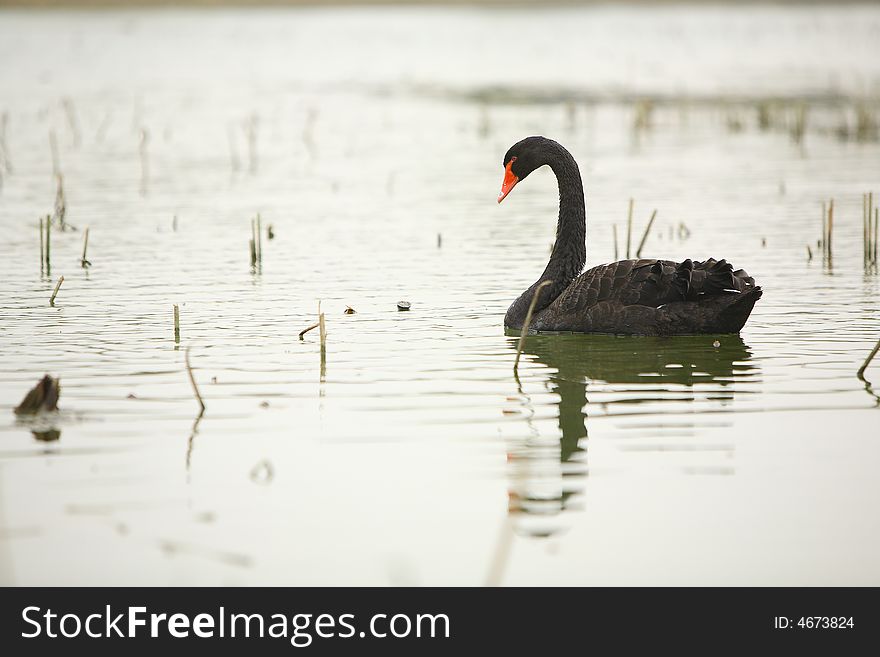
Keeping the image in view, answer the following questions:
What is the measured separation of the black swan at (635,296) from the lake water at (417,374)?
144mm

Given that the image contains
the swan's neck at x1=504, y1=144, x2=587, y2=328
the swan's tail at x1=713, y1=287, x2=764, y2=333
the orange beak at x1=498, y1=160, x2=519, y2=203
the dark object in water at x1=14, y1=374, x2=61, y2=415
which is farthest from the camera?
the orange beak at x1=498, y1=160, x2=519, y2=203

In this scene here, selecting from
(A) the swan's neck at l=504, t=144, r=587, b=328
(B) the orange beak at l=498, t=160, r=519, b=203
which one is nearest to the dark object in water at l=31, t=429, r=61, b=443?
(A) the swan's neck at l=504, t=144, r=587, b=328

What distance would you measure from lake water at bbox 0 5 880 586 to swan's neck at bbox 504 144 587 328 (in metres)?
0.30

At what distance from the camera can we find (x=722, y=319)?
8.55 metres

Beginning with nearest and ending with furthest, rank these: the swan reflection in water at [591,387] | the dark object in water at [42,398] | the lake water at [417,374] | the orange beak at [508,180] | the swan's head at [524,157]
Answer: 1. the lake water at [417,374]
2. the swan reflection in water at [591,387]
3. the dark object in water at [42,398]
4. the orange beak at [508,180]
5. the swan's head at [524,157]

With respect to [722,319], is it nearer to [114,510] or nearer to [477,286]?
Answer: [477,286]

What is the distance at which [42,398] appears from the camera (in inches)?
263

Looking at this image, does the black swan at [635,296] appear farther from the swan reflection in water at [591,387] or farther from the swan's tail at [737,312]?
the swan reflection in water at [591,387]

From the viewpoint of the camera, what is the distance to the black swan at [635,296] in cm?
843

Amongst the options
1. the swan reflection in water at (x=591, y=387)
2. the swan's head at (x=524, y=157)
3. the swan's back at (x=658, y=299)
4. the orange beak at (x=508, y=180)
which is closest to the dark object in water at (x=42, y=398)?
the swan reflection in water at (x=591, y=387)

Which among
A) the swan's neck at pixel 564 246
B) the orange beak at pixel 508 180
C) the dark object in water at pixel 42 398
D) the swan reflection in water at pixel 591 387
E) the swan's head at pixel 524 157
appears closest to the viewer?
the swan reflection in water at pixel 591 387

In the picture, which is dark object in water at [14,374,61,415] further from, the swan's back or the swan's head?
the swan's head

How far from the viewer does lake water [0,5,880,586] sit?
5.09m
